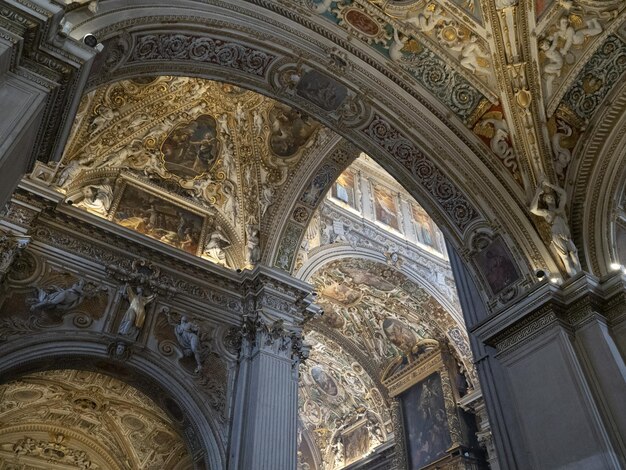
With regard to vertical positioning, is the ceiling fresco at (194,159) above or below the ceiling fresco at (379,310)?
below

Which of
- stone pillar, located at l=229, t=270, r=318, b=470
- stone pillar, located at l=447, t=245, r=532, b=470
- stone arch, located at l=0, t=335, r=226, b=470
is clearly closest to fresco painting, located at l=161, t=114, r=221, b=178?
stone pillar, located at l=229, t=270, r=318, b=470

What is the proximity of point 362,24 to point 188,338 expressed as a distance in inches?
225

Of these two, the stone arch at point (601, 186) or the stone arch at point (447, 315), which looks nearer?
the stone arch at point (601, 186)

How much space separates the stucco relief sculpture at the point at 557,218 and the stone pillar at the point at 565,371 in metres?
0.40

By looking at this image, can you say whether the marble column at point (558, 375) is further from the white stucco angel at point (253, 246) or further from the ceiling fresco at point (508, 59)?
the white stucco angel at point (253, 246)

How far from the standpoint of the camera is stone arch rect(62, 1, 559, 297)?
258 inches

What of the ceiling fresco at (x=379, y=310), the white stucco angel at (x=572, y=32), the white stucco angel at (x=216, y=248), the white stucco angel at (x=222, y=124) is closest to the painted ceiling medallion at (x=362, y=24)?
the white stucco angel at (x=572, y=32)

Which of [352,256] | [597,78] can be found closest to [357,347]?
[352,256]

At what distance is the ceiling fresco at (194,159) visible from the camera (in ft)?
33.2

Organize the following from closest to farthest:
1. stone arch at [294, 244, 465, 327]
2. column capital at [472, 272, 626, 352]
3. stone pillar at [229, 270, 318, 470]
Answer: column capital at [472, 272, 626, 352]
stone pillar at [229, 270, 318, 470]
stone arch at [294, 244, 465, 327]

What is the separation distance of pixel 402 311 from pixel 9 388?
34.2ft

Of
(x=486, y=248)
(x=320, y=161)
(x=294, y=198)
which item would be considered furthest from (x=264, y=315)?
(x=486, y=248)

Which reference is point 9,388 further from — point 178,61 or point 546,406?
point 546,406

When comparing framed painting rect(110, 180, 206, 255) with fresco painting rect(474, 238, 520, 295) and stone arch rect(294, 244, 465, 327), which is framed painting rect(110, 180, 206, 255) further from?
fresco painting rect(474, 238, 520, 295)
